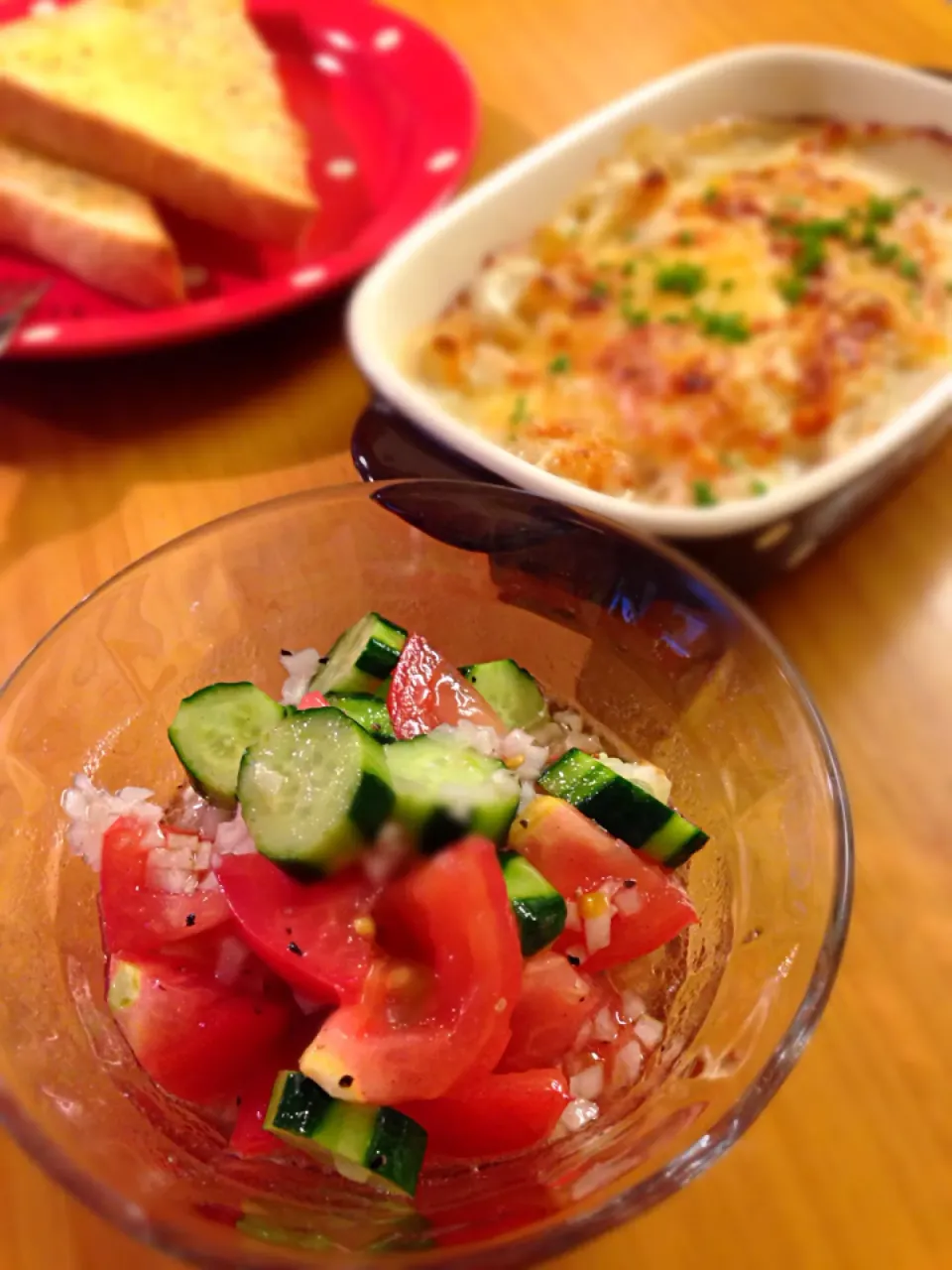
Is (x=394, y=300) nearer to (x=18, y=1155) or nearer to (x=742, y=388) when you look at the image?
(x=742, y=388)

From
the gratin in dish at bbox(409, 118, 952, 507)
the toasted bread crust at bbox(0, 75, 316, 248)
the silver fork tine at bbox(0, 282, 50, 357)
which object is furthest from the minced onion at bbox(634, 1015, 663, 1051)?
the toasted bread crust at bbox(0, 75, 316, 248)

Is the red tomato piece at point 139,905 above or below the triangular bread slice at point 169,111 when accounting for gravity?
above

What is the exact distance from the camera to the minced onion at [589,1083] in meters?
0.61

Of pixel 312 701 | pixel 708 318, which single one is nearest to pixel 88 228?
pixel 708 318

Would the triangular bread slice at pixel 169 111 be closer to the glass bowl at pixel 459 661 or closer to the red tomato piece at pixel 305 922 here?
the glass bowl at pixel 459 661

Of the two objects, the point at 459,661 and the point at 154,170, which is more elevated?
the point at 459,661

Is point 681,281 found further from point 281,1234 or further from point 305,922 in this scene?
point 281,1234

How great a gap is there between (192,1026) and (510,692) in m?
0.30

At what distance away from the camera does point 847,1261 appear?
69 centimetres

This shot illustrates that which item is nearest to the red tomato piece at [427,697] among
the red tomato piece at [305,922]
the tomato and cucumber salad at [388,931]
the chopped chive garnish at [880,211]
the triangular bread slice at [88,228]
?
the tomato and cucumber salad at [388,931]

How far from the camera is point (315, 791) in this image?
1.90 ft

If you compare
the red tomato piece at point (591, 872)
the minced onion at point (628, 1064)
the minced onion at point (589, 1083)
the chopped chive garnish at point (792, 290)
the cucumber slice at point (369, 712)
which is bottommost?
the minced onion at point (589, 1083)

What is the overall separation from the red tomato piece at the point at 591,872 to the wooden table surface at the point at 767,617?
0.71 feet

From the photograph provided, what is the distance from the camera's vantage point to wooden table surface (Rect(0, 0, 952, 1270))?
2.29ft
